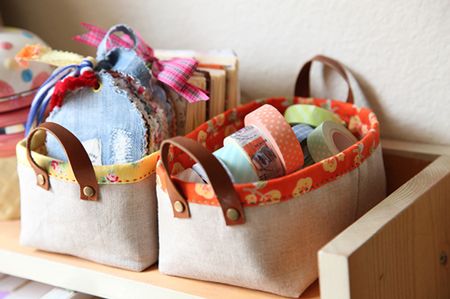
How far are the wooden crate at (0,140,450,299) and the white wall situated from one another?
54mm

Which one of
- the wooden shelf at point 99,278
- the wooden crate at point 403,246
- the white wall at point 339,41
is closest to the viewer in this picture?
the wooden crate at point 403,246

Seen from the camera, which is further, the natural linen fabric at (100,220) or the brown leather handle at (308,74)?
the brown leather handle at (308,74)

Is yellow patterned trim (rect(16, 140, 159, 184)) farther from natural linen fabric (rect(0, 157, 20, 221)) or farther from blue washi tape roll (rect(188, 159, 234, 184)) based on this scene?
natural linen fabric (rect(0, 157, 20, 221))

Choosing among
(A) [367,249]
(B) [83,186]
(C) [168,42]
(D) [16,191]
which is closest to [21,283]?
(D) [16,191]

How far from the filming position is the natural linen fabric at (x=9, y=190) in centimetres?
86

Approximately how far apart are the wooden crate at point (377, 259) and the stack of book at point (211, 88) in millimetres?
200

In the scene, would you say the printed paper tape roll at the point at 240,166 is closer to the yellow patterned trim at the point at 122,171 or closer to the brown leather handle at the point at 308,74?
the yellow patterned trim at the point at 122,171

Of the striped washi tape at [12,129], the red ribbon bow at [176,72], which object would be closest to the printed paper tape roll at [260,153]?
the red ribbon bow at [176,72]

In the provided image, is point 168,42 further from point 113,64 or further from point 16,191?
point 16,191

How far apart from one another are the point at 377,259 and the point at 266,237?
10 centimetres

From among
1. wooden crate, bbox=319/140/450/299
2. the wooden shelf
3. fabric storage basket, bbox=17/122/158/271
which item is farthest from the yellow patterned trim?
wooden crate, bbox=319/140/450/299

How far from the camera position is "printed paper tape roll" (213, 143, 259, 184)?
63 cm

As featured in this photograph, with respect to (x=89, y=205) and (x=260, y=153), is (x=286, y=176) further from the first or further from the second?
(x=89, y=205)

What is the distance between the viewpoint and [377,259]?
584 mm
